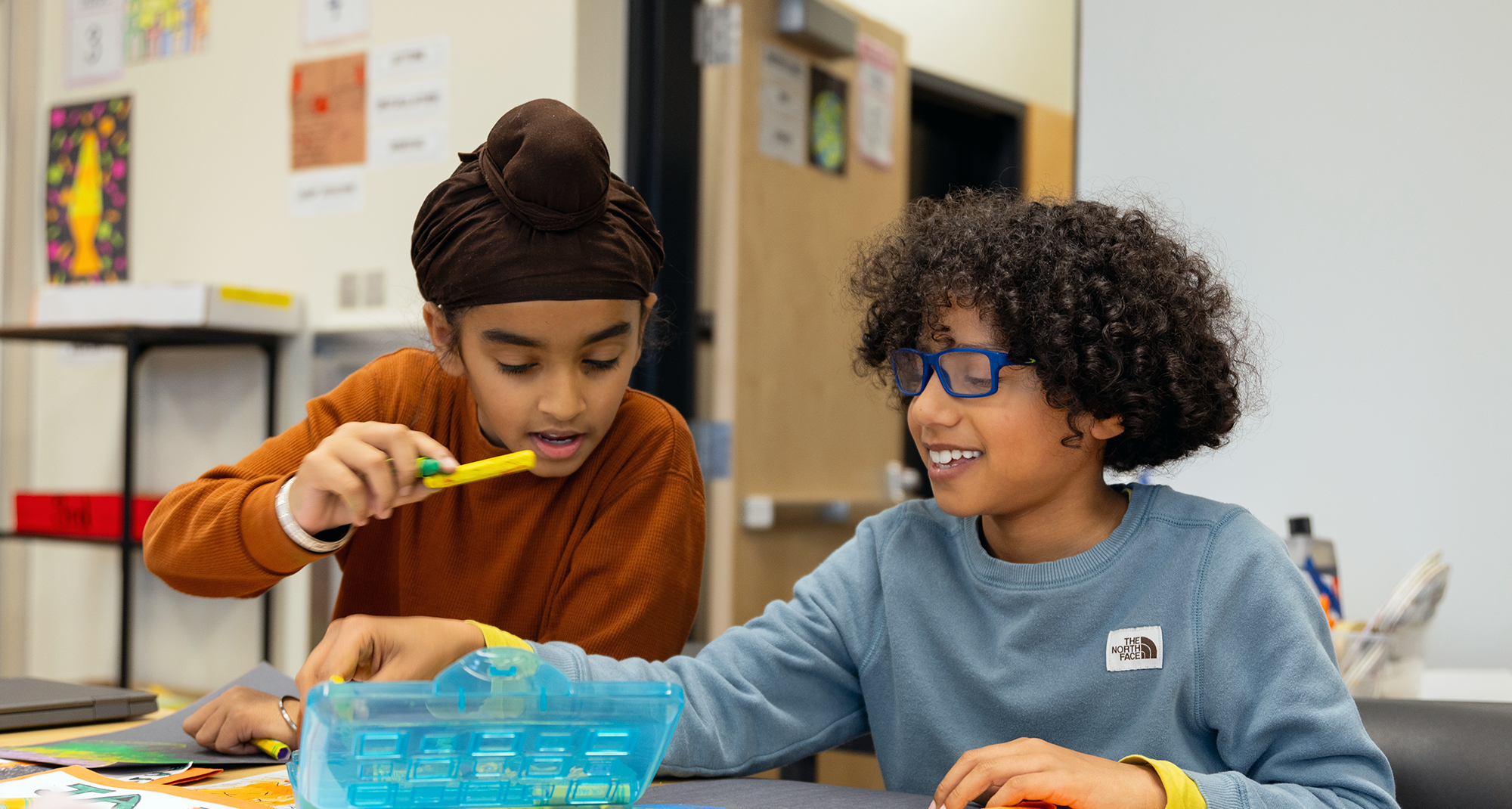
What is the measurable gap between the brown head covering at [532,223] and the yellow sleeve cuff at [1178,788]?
0.53 meters

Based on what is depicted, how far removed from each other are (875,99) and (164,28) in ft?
5.28

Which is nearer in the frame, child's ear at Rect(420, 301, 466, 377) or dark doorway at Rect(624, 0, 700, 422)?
child's ear at Rect(420, 301, 466, 377)

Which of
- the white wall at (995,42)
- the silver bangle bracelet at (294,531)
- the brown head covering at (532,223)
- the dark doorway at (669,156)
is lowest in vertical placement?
the silver bangle bracelet at (294,531)

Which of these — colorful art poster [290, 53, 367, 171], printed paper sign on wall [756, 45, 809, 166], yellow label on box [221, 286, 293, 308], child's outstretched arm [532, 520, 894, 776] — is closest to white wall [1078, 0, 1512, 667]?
printed paper sign on wall [756, 45, 809, 166]

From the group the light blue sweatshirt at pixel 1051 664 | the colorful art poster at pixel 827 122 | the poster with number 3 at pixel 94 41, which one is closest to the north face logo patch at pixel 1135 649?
the light blue sweatshirt at pixel 1051 664

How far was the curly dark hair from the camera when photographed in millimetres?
895

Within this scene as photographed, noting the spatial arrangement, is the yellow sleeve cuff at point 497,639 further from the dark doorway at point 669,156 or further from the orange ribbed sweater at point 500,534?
the dark doorway at point 669,156

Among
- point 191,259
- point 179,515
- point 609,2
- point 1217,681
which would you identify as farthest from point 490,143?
point 191,259

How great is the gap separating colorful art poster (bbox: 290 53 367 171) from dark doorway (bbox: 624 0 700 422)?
0.61m

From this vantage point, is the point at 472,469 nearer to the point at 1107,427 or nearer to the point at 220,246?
the point at 1107,427

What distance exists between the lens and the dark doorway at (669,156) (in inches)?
86.9

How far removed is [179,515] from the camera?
1002mm

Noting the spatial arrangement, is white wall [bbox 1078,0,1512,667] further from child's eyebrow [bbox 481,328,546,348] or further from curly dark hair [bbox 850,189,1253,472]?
child's eyebrow [bbox 481,328,546,348]

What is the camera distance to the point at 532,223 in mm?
924
